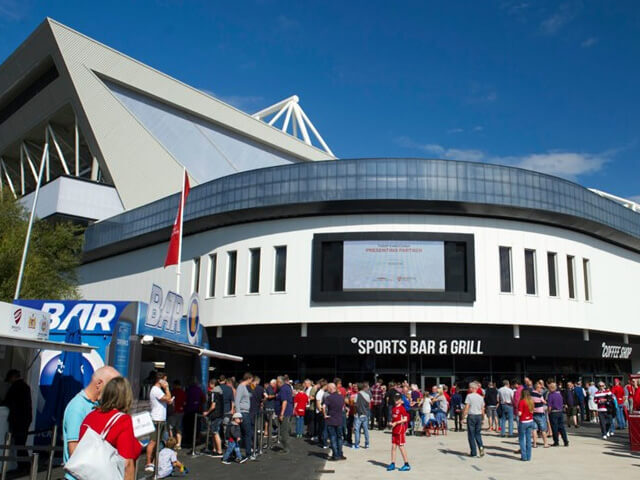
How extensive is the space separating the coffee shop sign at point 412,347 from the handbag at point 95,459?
23608 mm

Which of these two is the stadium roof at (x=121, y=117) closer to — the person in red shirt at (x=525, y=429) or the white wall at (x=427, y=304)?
the white wall at (x=427, y=304)

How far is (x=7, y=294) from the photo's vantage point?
26.6 meters

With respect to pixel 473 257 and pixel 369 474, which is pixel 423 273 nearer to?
pixel 473 257

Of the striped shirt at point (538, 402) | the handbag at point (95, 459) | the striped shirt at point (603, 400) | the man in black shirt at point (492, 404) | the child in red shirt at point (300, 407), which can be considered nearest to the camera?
the handbag at point (95, 459)

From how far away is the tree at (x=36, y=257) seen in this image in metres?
26.7

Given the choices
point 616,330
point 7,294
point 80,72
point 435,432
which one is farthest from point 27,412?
point 80,72

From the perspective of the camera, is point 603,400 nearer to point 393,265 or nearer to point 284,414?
point 284,414

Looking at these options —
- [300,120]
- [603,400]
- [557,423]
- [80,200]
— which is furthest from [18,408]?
[300,120]

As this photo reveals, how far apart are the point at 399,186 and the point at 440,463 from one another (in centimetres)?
1684

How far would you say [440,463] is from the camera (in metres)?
13.2

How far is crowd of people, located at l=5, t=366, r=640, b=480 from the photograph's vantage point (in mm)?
5105

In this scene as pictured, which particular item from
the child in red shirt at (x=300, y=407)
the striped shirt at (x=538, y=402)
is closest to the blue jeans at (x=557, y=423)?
the striped shirt at (x=538, y=402)

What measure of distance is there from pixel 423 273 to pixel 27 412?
19620 millimetres

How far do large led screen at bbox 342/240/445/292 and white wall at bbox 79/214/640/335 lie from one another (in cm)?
82
